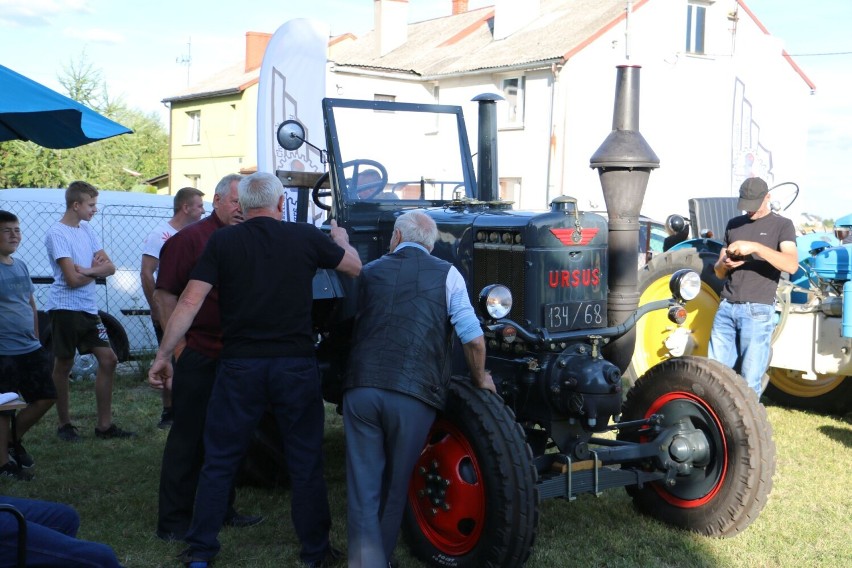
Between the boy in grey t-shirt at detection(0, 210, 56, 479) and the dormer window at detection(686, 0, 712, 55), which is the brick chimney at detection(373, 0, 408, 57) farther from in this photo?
the boy in grey t-shirt at detection(0, 210, 56, 479)

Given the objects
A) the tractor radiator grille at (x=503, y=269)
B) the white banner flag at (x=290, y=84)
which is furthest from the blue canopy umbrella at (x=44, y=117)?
the white banner flag at (x=290, y=84)

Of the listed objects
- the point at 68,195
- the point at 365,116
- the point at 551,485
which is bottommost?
the point at 551,485

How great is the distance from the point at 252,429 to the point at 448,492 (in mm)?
948

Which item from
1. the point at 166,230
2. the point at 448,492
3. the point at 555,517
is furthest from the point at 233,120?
the point at 448,492

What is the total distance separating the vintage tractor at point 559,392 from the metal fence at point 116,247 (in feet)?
15.2

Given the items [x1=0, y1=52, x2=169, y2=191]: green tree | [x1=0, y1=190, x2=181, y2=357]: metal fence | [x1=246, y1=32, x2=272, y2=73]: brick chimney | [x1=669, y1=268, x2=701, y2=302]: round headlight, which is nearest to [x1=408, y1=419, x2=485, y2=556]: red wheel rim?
[x1=669, y1=268, x2=701, y2=302]: round headlight

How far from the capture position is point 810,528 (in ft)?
16.6

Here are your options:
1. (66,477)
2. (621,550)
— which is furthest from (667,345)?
(66,477)

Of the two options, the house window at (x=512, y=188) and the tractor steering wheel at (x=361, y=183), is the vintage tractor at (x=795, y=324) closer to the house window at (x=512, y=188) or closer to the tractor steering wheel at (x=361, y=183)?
the tractor steering wheel at (x=361, y=183)

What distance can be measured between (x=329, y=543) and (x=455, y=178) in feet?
8.50

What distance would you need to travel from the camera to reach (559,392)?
179 inches

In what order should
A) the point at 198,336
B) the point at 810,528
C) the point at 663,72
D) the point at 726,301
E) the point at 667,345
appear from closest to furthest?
the point at 198,336 → the point at 810,528 → the point at 726,301 → the point at 667,345 → the point at 663,72

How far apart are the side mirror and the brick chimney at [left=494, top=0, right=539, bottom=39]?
23585 millimetres

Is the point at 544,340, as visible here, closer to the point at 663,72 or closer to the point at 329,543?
the point at 329,543
